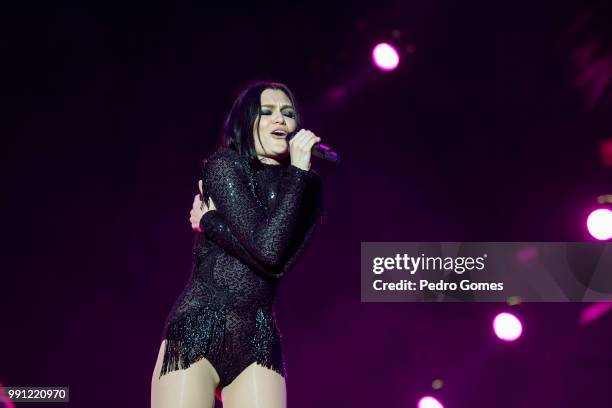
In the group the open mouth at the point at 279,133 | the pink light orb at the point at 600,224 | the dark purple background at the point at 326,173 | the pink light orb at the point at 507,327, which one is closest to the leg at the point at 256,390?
the open mouth at the point at 279,133

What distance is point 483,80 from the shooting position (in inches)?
137

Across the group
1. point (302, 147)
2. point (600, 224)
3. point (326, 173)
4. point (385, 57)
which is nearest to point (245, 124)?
point (302, 147)

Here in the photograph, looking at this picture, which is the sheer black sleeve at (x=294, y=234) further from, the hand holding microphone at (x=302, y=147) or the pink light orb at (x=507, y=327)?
the pink light orb at (x=507, y=327)

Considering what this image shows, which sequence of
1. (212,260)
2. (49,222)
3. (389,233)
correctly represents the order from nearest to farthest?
(212,260), (49,222), (389,233)

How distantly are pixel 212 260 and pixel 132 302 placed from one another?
5.81ft

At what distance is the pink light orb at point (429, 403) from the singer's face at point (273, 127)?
81.0 inches

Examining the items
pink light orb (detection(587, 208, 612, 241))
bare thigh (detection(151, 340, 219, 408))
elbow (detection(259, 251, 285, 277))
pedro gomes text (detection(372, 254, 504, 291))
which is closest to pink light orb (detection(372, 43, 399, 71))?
pedro gomes text (detection(372, 254, 504, 291))

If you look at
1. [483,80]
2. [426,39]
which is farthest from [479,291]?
[426,39]

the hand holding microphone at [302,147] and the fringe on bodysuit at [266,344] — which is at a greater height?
the hand holding microphone at [302,147]

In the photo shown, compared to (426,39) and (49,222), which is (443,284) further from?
(49,222)

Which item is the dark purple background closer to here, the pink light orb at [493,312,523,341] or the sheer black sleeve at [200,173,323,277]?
the pink light orb at [493,312,523,341]

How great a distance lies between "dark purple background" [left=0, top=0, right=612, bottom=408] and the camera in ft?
10.4

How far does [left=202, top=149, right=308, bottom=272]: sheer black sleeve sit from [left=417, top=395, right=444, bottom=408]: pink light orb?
2.08 m

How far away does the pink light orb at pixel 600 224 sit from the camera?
136 inches
